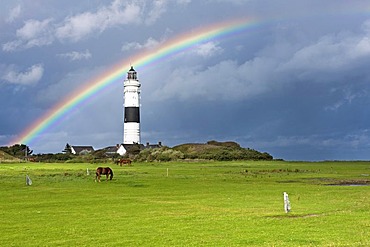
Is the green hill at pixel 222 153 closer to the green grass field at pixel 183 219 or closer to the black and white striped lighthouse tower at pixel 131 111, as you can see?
the black and white striped lighthouse tower at pixel 131 111

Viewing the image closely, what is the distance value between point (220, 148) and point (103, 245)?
527 feet

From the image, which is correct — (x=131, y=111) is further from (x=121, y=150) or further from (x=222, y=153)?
(x=222, y=153)

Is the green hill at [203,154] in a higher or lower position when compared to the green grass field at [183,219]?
higher

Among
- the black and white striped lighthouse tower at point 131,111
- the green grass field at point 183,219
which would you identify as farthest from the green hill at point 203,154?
the green grass field at point 183,219

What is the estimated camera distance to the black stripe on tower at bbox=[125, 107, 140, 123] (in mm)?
168250

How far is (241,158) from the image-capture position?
16862 cm

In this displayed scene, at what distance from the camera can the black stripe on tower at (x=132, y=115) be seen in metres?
168

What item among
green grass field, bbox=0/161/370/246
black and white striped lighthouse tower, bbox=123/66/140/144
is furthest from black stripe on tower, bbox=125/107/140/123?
green grass field, bbox=0/161/370/246

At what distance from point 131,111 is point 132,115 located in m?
1.46

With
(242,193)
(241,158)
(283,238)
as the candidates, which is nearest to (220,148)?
(241,158)

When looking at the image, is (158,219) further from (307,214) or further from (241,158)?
(241,158)

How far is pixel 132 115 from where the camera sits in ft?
552

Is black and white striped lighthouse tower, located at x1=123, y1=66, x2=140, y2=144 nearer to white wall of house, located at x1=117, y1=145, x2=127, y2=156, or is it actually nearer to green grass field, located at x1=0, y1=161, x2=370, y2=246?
white wall of house, located at x1=117, y1=145, x2=127, y2=156

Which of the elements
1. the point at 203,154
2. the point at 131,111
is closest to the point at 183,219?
the point at 203,154
